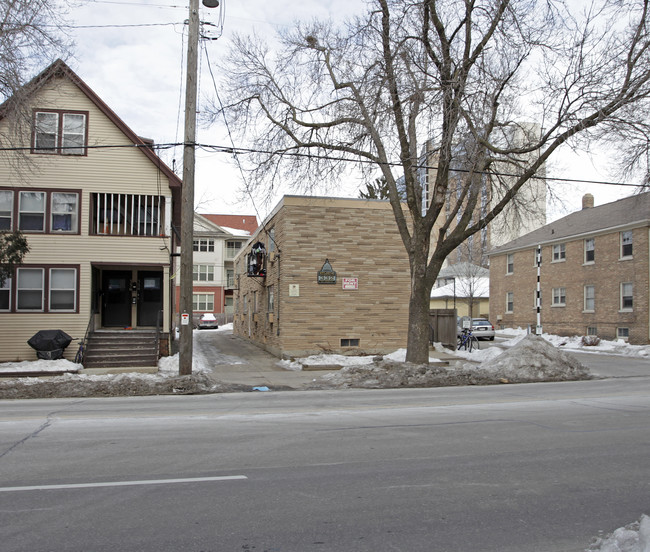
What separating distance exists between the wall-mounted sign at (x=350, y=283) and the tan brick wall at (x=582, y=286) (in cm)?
1705

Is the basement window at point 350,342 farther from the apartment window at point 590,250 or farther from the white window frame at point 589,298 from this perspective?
the apartment window at point 590,250

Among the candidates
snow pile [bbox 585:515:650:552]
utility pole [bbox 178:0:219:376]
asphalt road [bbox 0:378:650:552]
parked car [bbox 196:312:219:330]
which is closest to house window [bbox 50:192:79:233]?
utility pole [bbox 178:0:219:376]

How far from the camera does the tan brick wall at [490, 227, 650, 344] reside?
1166 inches

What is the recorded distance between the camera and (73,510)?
499 cm

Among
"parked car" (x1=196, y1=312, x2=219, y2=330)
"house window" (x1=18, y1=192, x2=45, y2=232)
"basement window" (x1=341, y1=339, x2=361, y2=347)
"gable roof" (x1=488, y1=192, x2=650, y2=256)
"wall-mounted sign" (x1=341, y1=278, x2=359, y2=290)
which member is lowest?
"parked car" (x1=196, y1=312, x2=219, y2=330)

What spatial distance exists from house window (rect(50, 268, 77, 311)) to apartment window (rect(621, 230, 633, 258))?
2741 centimetres

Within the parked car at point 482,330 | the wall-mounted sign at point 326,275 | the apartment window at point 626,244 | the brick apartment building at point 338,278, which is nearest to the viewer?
the brick apartment building at point 338,278

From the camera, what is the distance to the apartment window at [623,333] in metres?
30.4

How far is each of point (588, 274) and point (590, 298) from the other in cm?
143

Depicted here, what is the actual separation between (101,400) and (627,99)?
47.7 ft

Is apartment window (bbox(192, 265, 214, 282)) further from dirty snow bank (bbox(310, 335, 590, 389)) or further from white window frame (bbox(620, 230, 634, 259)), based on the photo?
dirty snow bank (bbox(310, 335, 590, 389))

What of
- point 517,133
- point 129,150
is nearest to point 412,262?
point 517,133

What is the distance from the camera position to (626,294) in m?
30.8

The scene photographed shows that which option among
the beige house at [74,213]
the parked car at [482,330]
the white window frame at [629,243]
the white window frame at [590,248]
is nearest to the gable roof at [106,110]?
the beige house at [74,213]
